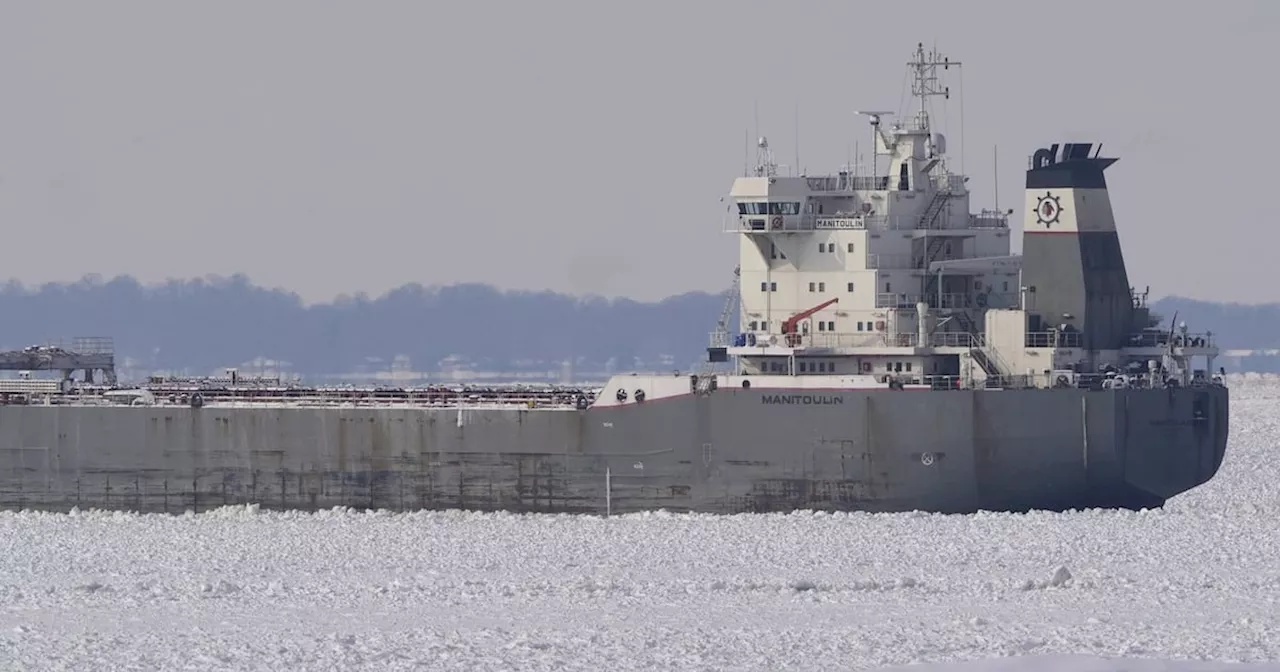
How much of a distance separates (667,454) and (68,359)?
730 inches

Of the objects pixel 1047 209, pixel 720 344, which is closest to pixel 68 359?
pixel 720 344

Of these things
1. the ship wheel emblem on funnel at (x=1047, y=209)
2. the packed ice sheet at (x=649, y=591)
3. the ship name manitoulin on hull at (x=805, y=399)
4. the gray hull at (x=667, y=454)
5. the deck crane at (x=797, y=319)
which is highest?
the ship wheel emblem on funnel at (x=1047, y=209)

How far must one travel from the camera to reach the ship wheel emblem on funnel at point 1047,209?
41844 mm

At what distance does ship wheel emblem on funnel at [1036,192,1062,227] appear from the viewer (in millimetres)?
41844

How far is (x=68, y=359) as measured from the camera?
52969 mm

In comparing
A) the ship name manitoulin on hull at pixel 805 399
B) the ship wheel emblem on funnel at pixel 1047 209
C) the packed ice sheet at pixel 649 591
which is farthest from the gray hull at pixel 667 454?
the ship wheel emblem on funnel at pixel 1047 209

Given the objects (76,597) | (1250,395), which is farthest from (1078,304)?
(1250,395)

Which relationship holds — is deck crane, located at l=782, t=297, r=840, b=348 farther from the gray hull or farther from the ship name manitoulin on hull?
the gray hull

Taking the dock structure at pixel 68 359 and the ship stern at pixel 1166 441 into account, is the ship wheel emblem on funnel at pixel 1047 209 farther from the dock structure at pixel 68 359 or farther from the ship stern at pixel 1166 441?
the dock structure at pixel 68 359

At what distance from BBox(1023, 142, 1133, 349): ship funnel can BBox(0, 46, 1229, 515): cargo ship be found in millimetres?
50

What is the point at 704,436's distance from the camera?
41.5 metres

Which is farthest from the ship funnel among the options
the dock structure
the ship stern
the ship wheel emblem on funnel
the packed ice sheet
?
the dock structure

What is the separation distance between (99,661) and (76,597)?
5.89 meters

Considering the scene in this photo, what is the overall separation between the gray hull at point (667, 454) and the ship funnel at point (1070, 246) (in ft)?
6.99
